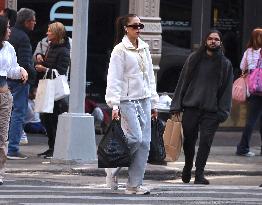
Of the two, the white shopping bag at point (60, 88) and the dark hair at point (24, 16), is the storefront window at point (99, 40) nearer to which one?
the white shopping bag at point (60, 88)

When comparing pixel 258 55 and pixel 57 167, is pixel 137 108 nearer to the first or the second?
pixel 57 167

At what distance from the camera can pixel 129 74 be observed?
35.7 feet

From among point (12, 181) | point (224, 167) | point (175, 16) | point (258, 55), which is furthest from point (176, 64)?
point (12, 181)

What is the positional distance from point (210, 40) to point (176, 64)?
612cm

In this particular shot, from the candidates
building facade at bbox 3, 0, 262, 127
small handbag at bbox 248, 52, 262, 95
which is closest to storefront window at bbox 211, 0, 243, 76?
building facade at bbox 3, 0, 262, 127

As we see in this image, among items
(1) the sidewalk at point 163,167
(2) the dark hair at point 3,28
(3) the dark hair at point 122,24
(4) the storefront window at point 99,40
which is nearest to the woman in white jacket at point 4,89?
(2) the dark hair at point 3,28

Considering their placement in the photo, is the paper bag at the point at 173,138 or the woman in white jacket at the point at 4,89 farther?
the paper bag at the point at 173,138

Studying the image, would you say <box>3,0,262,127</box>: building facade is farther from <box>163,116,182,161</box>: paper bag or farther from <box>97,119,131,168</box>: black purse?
<box>97,119,131,168</box>: black purse

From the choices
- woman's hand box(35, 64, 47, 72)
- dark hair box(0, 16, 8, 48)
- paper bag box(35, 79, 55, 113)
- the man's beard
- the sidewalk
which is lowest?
the sidewalk

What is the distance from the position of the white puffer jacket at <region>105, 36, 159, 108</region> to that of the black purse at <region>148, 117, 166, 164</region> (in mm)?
439

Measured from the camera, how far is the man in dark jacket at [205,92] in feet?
40.5

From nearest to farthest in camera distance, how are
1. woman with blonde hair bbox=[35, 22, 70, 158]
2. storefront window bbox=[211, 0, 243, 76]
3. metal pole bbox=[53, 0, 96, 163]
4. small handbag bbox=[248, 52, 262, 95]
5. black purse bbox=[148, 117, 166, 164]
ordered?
black purse bbox=[148, 117, 166, 164] → metal pole bbox=[53, 0, 96, 163] → woman with blonde hair bbox=[35, 22, 70, 158] → small handbag bbox=[248, 52, 262, 95] → storefront window bbox=[211, 0, 243, 76]

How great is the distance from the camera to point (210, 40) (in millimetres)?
12461

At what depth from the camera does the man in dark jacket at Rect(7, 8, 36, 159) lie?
14.0 meters
